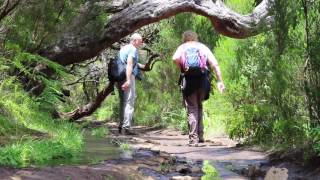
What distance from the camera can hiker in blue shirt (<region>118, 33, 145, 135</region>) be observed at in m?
11.1

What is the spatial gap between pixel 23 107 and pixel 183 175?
9.83 ft

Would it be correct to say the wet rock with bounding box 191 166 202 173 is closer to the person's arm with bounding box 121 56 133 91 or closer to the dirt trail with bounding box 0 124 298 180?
the dirt trail with bounding box 0 124 298 180

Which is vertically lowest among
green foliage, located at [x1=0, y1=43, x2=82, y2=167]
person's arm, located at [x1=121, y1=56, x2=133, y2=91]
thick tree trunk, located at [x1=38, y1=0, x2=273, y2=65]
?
green foliage, located at [x1=0, y1=43, x2=82, y2=167]

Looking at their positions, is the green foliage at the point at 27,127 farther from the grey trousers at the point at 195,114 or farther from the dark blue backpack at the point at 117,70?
the grey trousers at the point at 195,114

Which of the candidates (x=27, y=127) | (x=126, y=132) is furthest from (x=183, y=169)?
(x=126, y=132)

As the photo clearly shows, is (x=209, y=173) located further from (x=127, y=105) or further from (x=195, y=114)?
(x=127, y=105)

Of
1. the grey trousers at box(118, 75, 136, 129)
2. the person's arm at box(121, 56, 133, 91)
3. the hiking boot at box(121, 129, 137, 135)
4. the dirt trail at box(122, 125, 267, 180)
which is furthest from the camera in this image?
the hiking boot at box(121, 129, 137, 135)

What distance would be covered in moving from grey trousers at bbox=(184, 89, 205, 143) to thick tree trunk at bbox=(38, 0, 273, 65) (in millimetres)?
2077

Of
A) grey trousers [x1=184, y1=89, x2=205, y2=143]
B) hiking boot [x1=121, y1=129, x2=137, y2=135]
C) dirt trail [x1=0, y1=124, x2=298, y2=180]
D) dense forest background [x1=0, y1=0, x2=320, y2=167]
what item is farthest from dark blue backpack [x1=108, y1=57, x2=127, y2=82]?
dirt trail [x1=0, y1=124, x2=298, y2=180]

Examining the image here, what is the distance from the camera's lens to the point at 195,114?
31.6 ft

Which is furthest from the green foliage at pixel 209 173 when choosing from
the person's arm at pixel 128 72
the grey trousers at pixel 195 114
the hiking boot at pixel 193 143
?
the person's arm at pixel 128 72

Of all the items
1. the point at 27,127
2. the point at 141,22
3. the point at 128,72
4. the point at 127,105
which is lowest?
the point at 27,127

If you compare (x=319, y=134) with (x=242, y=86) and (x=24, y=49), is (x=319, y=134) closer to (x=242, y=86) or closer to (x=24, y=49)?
(x=242, y=86)

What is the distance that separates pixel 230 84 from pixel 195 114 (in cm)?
106
